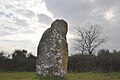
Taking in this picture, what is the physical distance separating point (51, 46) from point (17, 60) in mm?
37275

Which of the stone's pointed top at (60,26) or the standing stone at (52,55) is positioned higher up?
the stone's pointed top at (60,26)

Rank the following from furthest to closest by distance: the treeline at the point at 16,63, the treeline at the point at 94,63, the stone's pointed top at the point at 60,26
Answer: the treeline at the point at 16,63 < the treeline at the point at 94,63 < the stone's pointed top at the point at 60,26

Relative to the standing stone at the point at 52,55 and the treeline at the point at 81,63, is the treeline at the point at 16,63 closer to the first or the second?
the treeline at the point at 81,63

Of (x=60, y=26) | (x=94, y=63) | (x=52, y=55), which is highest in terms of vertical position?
(x=60, y=26)

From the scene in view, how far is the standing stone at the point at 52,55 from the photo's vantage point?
49.8 feet

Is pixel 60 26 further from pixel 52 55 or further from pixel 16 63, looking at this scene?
pixel 16 63

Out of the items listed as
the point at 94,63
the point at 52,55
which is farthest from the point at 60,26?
the point at 94,63

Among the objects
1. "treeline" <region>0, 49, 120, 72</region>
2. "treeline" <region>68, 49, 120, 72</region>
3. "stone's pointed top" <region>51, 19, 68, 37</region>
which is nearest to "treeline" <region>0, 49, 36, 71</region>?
"treeline" <region>0, 49, 120, 72</region>

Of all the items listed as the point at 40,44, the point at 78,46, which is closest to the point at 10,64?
the point at 78,46

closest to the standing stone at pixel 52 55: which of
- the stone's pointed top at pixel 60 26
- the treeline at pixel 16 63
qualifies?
the stone's pointed top at pixel 60 26

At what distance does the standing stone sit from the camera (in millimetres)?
15164

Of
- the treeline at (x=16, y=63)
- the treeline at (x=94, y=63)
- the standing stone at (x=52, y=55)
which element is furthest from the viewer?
the treeline at (x=16, y=63)

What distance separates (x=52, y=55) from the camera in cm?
1535

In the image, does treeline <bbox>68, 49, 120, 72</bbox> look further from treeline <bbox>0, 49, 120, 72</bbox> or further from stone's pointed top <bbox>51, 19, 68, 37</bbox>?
stone's pointed top <bbox>51, 19, 68, 37</bbox>
